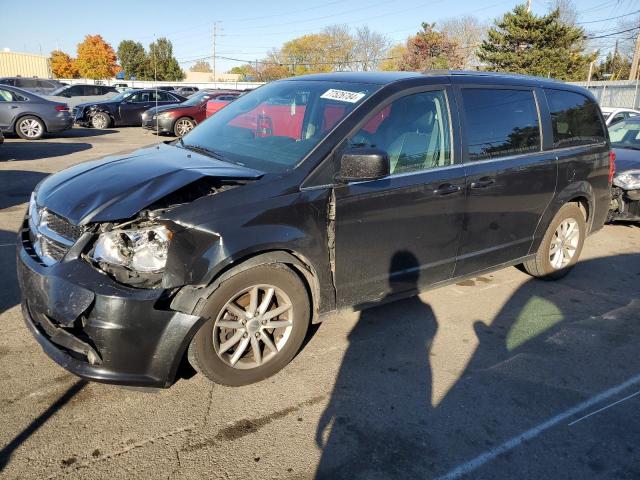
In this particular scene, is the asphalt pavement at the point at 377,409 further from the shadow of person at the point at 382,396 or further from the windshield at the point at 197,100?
the windshield at the point at 197,100

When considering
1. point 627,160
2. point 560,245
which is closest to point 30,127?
point 560,245

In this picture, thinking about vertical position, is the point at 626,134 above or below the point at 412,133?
below

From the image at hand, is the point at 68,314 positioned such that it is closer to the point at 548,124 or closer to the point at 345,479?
the point at 345,479

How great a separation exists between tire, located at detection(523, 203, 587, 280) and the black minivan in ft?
0.84

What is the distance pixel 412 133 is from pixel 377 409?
6.32 feet

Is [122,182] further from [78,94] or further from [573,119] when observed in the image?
[78,94]

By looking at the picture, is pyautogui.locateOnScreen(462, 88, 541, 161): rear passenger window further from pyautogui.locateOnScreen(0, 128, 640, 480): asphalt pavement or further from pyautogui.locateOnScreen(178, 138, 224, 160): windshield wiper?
pyautogui.locateOnScreen(178, 138, 224, 160): windshield wiper

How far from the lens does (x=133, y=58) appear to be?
74.8 m

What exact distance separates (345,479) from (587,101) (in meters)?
4.54

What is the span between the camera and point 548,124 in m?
4.59

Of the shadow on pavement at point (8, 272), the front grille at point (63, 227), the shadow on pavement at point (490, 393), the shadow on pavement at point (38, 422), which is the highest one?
the front grille at point (63, 227)

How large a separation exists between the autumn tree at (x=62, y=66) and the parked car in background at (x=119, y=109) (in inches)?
2741

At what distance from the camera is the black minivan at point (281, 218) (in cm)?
268

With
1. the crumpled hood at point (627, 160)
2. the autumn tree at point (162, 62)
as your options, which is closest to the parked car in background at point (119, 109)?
the crumpled hood at point (627, 160)
